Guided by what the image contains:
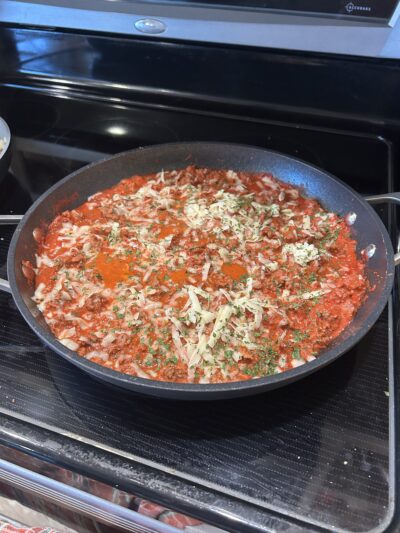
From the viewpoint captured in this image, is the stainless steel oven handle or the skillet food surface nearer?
the stainless steel oven handle

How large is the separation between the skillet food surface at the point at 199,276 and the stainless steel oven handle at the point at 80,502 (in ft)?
0.88

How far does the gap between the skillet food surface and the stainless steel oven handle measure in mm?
268

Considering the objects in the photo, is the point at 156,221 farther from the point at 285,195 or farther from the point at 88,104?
the point at 88,104

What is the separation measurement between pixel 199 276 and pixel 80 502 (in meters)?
0.62

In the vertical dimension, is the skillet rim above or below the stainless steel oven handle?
above

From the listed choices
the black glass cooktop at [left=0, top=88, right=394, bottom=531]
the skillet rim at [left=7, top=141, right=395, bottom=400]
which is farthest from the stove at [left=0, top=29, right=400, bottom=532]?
the skillet rim at [left=7, top=141, right=395, bottom=400]

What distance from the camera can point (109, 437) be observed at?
1044 millimetres

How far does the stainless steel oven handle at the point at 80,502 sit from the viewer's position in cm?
100

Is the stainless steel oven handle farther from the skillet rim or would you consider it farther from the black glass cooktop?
the skillet rim

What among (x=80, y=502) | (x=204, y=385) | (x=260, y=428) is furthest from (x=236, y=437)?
(x=80, y=502)

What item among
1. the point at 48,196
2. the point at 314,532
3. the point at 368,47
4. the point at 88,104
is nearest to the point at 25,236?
the point at 48,196

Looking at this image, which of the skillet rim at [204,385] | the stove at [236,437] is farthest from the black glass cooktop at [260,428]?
the skillet rim at [204,385]

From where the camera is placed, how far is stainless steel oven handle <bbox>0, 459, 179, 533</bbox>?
3.27 feet

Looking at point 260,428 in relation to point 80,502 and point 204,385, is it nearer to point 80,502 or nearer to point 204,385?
point 204,385
